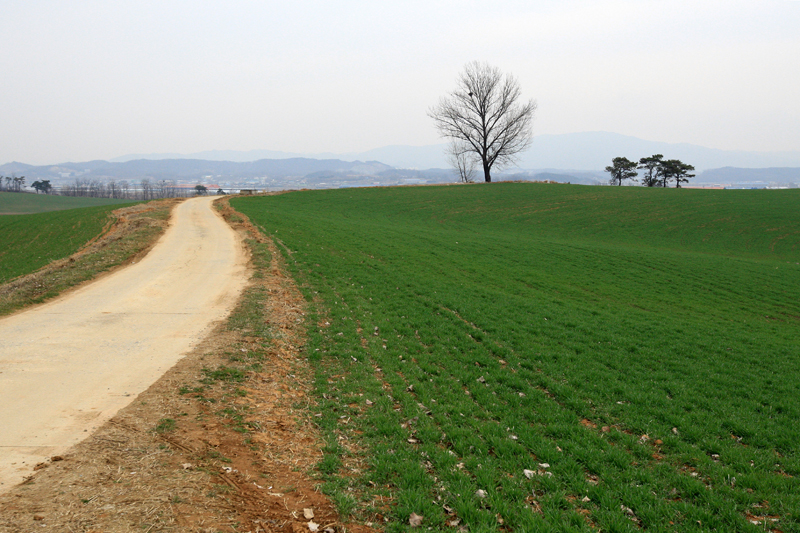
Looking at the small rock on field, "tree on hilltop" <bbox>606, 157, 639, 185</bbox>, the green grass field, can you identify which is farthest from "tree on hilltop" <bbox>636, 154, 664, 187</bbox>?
the small rock on field

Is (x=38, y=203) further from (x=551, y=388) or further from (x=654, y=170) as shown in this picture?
(x=654, y=170)

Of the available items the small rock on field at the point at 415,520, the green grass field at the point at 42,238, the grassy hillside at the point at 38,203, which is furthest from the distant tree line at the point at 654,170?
the grassy hillside at the point at 38,203


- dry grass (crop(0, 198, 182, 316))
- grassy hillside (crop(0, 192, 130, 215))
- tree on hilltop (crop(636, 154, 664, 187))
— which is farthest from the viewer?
grassy hillside (crop(0, 192, 130, 215))

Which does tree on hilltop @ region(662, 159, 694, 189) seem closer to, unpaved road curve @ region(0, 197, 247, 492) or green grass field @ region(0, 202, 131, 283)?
unpaved road curve @ region(0, 197, 247, 492)

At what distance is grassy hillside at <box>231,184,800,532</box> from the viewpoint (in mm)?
5215

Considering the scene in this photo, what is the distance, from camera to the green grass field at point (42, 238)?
24.9 meters

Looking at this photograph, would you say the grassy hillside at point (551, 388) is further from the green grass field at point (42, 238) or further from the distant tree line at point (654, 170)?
the distant tree line at point (654, 170)

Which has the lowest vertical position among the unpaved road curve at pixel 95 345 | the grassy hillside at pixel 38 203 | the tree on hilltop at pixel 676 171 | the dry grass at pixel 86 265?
the unpaved road curve at pixel 95 345

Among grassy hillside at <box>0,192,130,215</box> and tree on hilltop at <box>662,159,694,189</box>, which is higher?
tree on hilltop at <box>662,159,694,189</box>

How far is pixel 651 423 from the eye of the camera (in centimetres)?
732

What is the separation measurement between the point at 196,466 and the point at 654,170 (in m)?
99.7

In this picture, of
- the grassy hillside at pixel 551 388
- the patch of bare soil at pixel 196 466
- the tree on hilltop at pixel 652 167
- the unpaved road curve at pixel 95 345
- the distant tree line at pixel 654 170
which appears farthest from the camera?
the tree on hilltop at pixel 652 167

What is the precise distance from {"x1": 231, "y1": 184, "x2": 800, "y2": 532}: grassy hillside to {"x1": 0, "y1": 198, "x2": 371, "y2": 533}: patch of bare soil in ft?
1.86

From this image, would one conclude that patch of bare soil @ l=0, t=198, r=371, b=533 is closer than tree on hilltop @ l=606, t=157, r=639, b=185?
Yes
